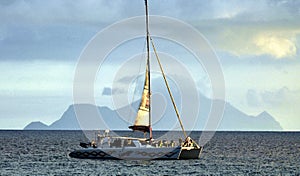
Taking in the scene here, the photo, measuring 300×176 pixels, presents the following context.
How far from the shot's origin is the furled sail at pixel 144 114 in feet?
319

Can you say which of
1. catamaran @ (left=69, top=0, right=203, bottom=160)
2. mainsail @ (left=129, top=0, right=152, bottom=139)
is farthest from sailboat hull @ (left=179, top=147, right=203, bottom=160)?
mainsail @ (left=129, top=0, right=152, bottom=139)

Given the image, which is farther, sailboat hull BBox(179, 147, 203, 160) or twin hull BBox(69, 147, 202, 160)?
sailboat hull BBox(179, 147, 203, 160)

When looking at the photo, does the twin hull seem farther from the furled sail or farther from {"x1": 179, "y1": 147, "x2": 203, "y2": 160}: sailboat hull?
the furled sail

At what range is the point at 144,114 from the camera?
9775 cm

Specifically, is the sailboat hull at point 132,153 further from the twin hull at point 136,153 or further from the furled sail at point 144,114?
the furled sail at point 144,114

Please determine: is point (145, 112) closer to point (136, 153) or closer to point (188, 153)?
point (136, 153)

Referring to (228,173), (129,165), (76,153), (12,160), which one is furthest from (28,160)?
(228,173)

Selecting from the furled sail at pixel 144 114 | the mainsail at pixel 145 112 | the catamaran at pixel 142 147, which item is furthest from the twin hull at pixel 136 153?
the furled sail at pixel 144 114

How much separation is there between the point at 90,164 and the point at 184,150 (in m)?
15.2

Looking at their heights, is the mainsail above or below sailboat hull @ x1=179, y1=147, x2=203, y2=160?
above

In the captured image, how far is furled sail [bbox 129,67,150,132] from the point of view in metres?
97.2

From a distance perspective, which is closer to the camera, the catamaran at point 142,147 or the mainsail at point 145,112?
the catamaran at point 142,147

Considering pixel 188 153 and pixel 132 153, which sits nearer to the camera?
pixel 132 153

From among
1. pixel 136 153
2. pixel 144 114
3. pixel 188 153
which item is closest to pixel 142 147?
pixel 136 153
